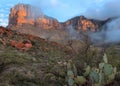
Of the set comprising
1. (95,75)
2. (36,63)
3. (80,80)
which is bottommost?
(80,80)

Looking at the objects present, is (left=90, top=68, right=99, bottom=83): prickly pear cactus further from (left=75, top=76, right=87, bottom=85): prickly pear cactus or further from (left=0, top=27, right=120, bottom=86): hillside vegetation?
(left=0, top=27, right=120, bottom=86): hillside vegetation

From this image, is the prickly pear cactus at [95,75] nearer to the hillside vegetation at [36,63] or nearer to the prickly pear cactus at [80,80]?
the prickly pear cactus at [80,80]

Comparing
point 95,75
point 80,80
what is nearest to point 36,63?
point 80,80

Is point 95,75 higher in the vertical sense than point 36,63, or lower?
lower

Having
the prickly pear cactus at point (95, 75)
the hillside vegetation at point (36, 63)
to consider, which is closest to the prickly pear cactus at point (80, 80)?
the prickly pear cactus at point (95, 75)

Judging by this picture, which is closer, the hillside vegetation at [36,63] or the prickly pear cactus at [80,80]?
the prickly pear cactus at [80,80]

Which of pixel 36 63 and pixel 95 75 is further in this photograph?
pixel 36 63

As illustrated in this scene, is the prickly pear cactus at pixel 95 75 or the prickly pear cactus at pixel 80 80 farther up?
the prickly pear cactus at pixel 95 75

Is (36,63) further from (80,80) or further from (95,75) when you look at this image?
(95,75)

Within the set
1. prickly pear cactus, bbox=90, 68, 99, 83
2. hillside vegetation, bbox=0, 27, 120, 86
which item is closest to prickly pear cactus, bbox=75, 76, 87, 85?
prickly pear cactus, bbox=90, 68, 99, 83

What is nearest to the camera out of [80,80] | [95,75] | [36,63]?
[95,75]

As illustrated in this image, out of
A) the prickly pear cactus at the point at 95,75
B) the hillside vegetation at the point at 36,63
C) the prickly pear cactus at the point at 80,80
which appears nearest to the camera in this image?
the prickly pear cactus at the point at 95,75

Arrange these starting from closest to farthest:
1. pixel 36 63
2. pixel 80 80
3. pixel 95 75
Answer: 1. pixel 95 75
2. pixel 80 80
3. pixel 36 63

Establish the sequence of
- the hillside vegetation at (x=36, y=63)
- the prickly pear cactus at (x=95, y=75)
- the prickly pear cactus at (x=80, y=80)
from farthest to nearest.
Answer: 1. the hillside vegetation at (x=36, y=63)
2. the prickly pear cactus at (x=80, y=80)
3. the prickly pear cactus at (x=95, y=75)
